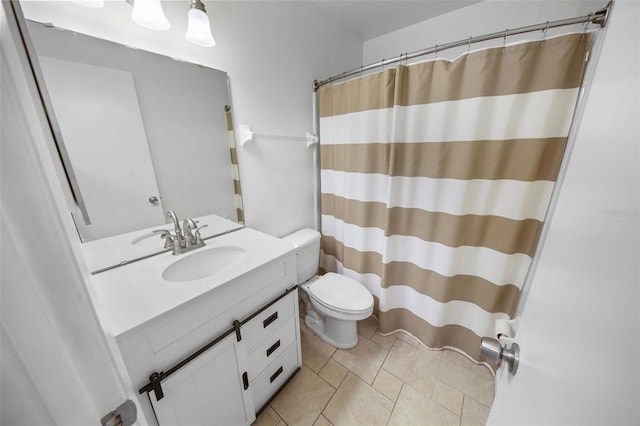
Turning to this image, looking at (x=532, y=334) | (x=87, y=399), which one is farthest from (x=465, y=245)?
(x=87, y=399)

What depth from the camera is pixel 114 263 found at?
37.4 inches

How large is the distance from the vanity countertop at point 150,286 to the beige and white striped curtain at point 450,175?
2.60 ft

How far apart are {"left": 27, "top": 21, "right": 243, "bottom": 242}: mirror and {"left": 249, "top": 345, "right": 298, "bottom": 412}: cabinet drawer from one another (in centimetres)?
94

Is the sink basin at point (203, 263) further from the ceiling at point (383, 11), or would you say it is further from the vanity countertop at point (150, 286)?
the ceiling at point (383, 11)

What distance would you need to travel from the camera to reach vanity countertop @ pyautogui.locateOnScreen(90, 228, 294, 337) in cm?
67

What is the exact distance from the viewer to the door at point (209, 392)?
2.50 feet

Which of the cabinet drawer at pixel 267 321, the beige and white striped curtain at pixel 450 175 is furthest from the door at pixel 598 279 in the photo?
the cabinet drawer at pixel 267 321

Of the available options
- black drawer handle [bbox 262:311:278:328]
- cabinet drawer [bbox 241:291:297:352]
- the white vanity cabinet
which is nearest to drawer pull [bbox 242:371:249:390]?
the white vanity cabinet

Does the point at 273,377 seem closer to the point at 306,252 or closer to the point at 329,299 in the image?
the point at 329,299

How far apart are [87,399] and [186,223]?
0.96 m

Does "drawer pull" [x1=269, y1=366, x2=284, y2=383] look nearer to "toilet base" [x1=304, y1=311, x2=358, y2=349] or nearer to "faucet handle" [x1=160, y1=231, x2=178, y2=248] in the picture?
"toilet base" [x1=304, y1=311, x2=358, y2=349]

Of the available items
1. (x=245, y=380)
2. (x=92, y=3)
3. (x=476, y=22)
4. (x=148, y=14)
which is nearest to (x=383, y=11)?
(x=476, y=22)

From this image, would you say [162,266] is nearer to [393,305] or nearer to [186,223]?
[186,223]

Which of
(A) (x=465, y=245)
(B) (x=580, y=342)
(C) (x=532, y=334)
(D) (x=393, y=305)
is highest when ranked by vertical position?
(B) (x=580, y=342)
